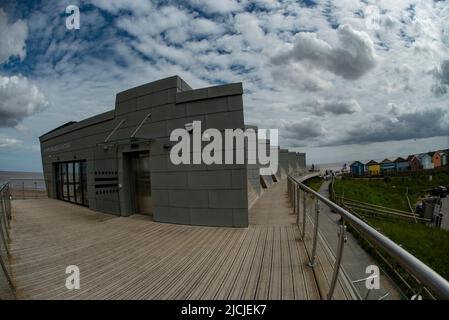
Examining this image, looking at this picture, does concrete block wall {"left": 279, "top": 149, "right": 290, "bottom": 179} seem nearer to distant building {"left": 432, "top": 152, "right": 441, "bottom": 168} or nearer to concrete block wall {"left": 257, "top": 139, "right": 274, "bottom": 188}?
concrete block wall {"left": 257, "top": 139, "right": 274, "bottom": 188}

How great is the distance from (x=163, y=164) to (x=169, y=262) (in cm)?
358

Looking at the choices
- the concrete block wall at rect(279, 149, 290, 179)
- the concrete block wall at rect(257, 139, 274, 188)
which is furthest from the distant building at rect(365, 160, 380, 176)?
the concrete block wall at rect(257, 139, 274, 188)

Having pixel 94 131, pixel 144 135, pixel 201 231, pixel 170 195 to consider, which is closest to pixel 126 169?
pixel 144 135

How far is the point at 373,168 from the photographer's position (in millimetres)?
58500

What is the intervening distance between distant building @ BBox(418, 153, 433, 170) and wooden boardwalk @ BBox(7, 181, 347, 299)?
74.5 m

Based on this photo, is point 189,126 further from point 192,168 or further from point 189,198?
point 189,198

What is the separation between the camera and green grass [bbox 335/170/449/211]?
94.9ft

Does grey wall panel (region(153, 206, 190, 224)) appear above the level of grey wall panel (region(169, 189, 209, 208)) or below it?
below

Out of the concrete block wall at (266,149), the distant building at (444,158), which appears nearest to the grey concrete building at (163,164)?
the concrete block wall at (266,149)

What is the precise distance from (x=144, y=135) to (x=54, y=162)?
9252 mm

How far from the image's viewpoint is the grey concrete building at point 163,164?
606 cm

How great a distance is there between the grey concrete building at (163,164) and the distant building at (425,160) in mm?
75437

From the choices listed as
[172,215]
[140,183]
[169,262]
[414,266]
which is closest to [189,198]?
[172,215]
